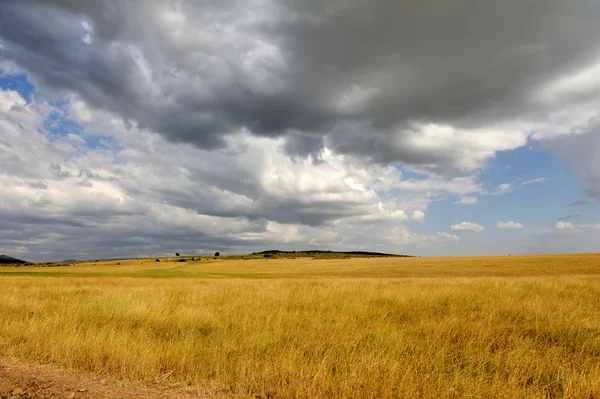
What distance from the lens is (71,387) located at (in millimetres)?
5672

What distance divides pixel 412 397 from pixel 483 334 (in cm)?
442

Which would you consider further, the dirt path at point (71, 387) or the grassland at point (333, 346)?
the grassland at point (333, 346)

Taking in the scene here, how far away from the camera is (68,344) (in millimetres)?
7570

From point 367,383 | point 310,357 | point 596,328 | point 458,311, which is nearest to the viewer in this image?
point 367,383

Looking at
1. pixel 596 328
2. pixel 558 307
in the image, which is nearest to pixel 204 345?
pixel 596 328

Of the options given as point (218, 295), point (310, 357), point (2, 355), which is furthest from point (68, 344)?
point (218, 295)

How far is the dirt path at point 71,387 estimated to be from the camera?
5.35m

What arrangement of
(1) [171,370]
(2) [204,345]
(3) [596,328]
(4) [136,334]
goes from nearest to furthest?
(1) [171,370] → (2) [204,345] → (4) [136,334] → (3) [596,328]

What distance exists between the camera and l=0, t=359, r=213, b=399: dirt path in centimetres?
535

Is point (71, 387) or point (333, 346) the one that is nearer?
point (71, 387)

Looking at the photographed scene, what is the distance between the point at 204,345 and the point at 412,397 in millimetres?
4883

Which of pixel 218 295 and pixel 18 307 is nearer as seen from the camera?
pixel 18 307

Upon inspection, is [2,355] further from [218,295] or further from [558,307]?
[558,307]

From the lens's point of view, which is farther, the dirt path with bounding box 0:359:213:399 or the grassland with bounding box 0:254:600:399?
the grassland with bounding box 0:254:600:399
